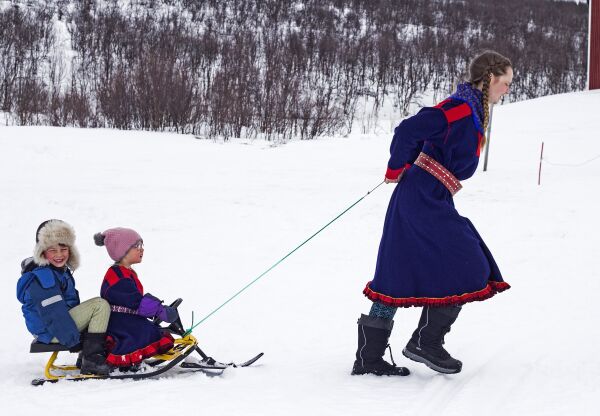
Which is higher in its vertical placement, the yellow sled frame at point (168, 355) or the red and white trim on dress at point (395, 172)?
the red and white trim on dress at point (395, 172)

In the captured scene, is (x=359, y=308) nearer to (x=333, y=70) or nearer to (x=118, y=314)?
(x=118, y=314)

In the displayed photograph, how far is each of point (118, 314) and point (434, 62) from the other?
1534 inches

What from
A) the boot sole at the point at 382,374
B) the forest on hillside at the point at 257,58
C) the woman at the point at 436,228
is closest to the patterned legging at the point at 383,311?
the woman at the point at 436,228

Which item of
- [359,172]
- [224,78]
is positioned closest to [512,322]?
[359,172]

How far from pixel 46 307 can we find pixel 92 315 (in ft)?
0.76

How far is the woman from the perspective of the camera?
3.19 metres

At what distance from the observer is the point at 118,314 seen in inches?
141

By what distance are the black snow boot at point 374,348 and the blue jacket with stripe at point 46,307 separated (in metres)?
1.47

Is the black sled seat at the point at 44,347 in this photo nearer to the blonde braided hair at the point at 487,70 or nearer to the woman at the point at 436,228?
the woman at the point at 436,228

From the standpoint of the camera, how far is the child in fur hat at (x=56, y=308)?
3.42 metres

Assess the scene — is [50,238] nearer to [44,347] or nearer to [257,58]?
[44,347]

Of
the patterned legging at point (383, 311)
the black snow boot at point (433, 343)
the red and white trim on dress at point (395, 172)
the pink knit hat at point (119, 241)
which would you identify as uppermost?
the red and white trim on dress at point (395, 172)

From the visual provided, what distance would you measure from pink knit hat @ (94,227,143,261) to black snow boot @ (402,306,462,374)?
61.0 inches

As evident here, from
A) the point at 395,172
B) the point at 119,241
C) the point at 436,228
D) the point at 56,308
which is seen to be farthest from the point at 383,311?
the point at 56,308
